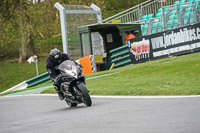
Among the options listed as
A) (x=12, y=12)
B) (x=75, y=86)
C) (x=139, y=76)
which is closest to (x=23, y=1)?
Answer: (x=12, y=12)

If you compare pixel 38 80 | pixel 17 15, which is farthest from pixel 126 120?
pixel 17 15

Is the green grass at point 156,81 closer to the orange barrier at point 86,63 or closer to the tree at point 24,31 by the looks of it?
the orange barrier at point 86,63

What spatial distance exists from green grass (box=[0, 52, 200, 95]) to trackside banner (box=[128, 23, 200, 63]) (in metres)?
0.87

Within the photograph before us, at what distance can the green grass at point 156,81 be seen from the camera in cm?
1163

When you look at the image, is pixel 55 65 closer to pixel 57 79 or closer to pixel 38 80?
pixel 57 79

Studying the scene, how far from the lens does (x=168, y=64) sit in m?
17.6

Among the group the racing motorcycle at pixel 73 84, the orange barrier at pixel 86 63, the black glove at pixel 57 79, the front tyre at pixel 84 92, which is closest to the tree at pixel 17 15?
the orange barrier at pixel 86 63

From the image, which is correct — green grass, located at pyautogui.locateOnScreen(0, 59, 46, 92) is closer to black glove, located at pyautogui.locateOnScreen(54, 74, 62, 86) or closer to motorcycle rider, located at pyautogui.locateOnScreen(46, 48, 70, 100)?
motorcycle rider, located at pyautogui.locateOnScreen(46, 48, 70, 100)

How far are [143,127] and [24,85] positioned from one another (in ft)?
56.1

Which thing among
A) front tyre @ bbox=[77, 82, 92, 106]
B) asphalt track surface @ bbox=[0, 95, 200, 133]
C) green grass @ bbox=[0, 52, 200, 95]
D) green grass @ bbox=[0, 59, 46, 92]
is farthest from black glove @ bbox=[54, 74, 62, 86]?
green grass @ bbox=[0, 59, 46, 92]

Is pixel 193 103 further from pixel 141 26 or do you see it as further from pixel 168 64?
pixel 141 26

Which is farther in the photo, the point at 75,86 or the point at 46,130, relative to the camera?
the point at 75,86

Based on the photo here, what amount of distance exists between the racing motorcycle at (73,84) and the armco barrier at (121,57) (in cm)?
1193

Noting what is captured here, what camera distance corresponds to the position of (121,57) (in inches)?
887
